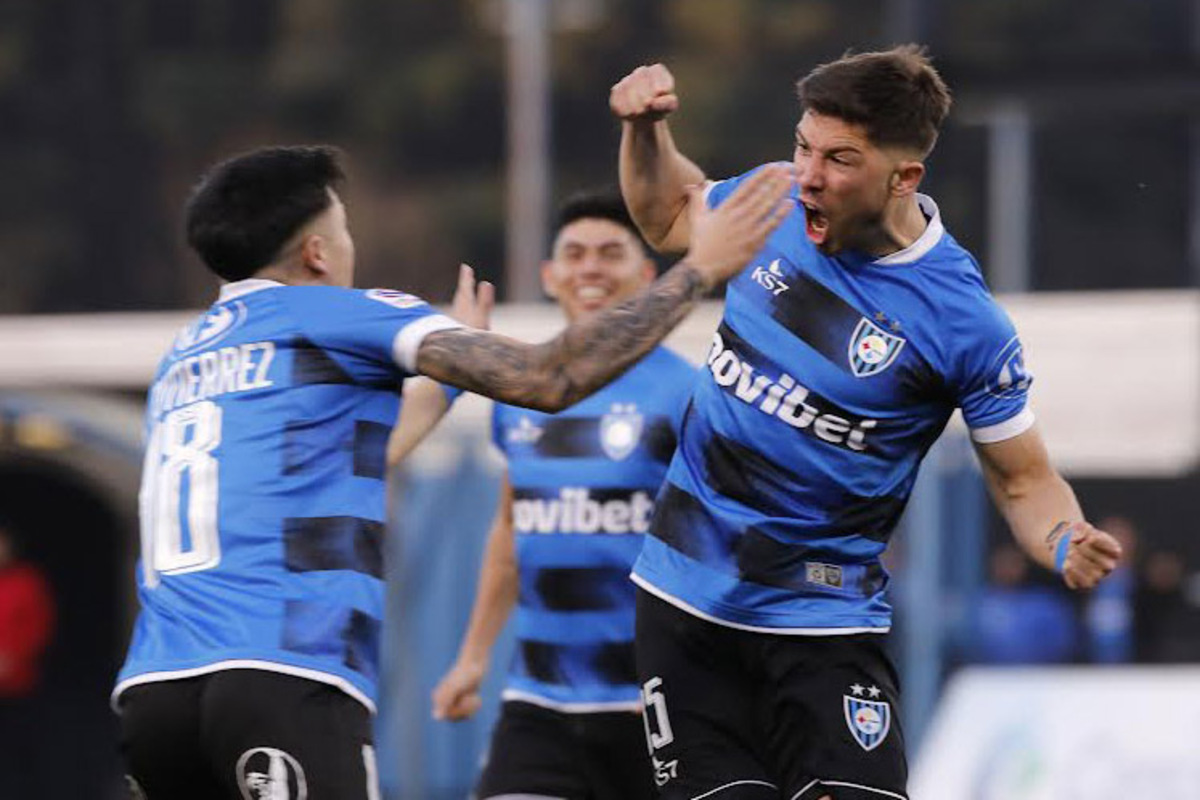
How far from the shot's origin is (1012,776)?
12.1 metres

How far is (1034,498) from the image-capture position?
6227mm

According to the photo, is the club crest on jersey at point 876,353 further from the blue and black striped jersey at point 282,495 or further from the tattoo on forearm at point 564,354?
the blue and black striped jersey at point 282,495

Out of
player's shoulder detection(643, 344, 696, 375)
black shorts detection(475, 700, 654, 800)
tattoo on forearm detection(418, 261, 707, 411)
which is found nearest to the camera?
tattoo on forearm detection(418, 261, 707, 411)

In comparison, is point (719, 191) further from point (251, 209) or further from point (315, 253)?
point (251, 209)

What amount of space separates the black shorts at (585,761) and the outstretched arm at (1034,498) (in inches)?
67.9

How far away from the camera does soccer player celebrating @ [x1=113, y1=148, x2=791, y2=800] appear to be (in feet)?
18.1

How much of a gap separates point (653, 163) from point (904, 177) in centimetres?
64

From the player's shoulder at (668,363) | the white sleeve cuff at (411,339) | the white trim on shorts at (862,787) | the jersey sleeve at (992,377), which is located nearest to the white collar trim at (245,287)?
the white sleeve cuff at (411,339)

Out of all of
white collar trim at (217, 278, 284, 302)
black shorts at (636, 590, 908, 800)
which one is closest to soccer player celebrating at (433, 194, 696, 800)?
black shorts at (636, 590, 908, 800)

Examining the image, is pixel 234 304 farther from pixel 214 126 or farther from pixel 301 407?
pixel 214 126

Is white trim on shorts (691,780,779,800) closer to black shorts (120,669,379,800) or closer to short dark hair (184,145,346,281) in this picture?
black shorts (120,669,379,800)

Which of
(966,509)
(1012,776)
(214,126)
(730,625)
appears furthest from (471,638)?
(214,126)

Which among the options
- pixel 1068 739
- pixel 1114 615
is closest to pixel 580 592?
pixel 1068 739

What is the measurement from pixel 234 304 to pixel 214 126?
15627 millimetres
